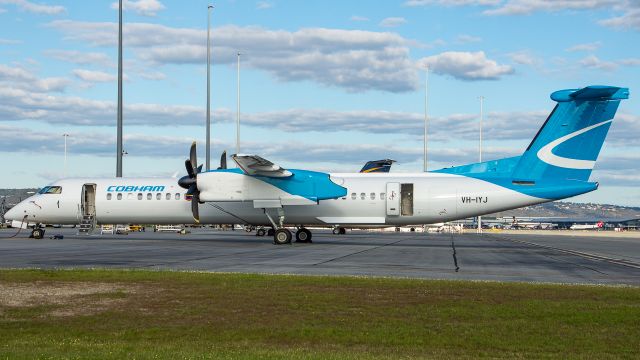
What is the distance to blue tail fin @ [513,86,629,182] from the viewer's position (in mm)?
34875

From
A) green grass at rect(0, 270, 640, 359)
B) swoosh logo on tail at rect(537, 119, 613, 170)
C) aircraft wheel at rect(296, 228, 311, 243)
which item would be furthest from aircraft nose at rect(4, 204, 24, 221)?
swoosh logo on tail at rect(537, 119, 613, 170)

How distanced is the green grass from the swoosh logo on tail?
769 inches

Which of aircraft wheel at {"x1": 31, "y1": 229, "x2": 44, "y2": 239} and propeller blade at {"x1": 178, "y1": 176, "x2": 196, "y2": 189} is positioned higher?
propeller blade at {"x1": 178, "y1": 176, "x2": 196, "y2": 189}

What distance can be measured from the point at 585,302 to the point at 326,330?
20.3 feet

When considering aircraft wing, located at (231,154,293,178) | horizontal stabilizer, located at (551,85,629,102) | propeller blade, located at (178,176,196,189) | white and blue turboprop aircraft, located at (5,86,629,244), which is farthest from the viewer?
propeller blade, located at (178,176,196,189)

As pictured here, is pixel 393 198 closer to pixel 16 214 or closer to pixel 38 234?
pixel 38 234

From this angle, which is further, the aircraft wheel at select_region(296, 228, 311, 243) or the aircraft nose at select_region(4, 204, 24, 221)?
the aircraft nose at select_region(4, 204, 24, 221)

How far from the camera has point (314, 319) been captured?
502 inches

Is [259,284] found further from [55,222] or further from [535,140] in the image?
[55,222]

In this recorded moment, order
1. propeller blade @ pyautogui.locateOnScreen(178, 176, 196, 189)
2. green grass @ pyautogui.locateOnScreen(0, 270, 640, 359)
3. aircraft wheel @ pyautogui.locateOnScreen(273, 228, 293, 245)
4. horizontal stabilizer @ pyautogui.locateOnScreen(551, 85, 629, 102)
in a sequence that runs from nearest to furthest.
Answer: green grass @ pyautogui.locateOnScreen(0, 270, 640, 359) → horizontal stabilizer @ pyautogui.locateOnScreen(551, 85, 629, 102) → aircraft wheel @ pyautogui.locateOnScreen(273, 228, 293, 245) → propeller blade @ pyautogui.locateOnScreen(178, 176, 196, 189)

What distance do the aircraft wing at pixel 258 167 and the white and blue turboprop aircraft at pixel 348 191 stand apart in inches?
2.1

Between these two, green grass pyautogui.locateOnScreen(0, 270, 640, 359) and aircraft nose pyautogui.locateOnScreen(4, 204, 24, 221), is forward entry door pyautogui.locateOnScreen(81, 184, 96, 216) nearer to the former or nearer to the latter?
aircraft nose pyautogui.locateOnScreen(4, 204, 24, 221)

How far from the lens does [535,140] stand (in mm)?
36906

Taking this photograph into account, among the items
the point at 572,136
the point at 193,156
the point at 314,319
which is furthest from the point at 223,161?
the point at 314,319
